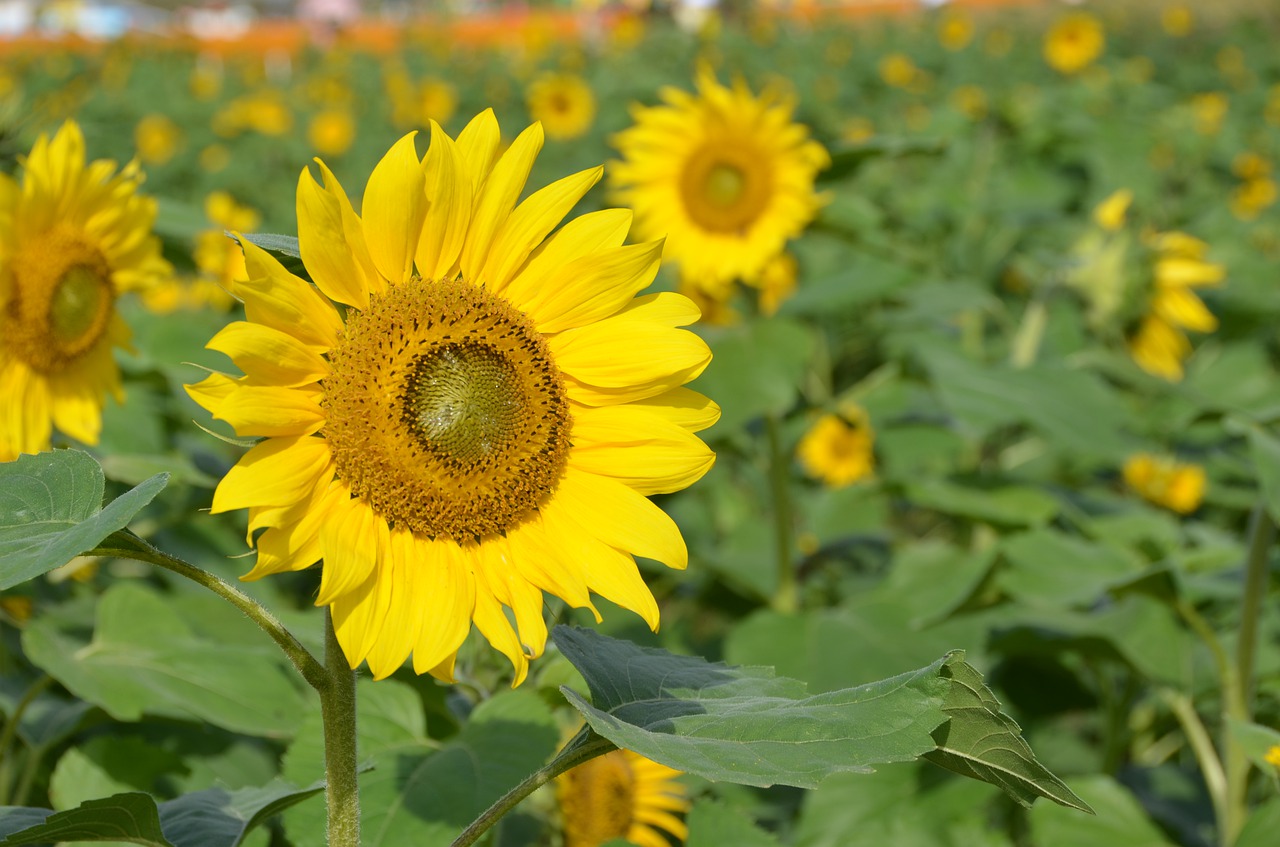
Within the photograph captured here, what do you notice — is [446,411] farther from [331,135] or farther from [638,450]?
[331,135]

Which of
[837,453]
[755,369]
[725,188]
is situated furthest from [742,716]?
[837,453]

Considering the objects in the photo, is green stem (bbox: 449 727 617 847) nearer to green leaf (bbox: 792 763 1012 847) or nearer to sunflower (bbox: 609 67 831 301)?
green leaf (bbox: 792 763 1012 847)

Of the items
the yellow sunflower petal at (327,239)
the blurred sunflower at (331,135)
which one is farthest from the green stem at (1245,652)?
the blurred sunflower at (331,135)

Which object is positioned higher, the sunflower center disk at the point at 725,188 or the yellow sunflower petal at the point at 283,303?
the yellow sunflower petal at the point at 283,303

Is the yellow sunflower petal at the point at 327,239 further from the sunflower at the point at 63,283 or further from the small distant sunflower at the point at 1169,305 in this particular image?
the small distant sunflower at the point at 1169,305

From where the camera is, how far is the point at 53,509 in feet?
3.29

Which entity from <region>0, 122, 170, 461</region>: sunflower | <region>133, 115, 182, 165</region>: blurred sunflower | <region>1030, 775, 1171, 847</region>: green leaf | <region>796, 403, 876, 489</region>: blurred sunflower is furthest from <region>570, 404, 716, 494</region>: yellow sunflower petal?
<region>133, 115, 182, 165</region>: blurred sunflower

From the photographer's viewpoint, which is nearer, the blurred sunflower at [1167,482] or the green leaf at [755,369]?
the green leaf at [755,369]

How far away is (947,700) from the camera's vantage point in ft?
3.16

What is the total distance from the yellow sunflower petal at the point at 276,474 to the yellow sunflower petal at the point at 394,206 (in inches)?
6.9

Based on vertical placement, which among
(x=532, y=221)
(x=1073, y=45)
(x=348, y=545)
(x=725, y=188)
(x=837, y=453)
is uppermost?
(x=532, y=221)

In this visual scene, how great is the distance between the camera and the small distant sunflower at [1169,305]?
10.0 ft

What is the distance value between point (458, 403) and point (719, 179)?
1794mm

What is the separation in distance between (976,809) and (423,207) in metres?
1.39
